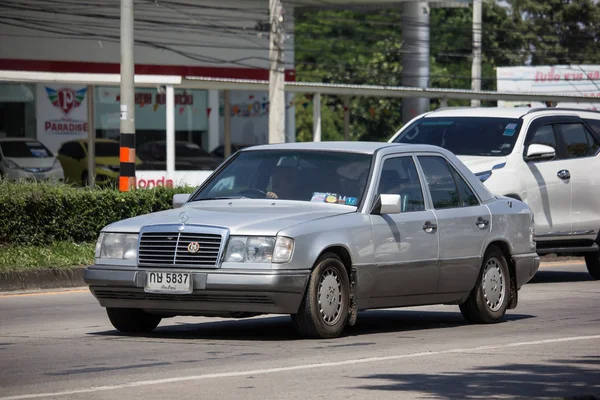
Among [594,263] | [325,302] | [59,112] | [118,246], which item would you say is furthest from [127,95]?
[59,112]

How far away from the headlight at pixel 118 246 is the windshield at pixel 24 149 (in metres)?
26.4

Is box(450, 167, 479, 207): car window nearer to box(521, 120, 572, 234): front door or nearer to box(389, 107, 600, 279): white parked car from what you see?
box(389, 107, 600, 279): white parked car

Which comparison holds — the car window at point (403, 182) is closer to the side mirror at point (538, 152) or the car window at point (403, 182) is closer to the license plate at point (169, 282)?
the license plate at point (169, 282)

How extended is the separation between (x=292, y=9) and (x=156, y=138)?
11.6 metres

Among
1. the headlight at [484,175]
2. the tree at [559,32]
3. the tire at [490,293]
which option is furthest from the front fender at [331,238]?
the tree at [559,32]

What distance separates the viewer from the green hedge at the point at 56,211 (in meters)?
16.8

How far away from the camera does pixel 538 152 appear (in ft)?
53.6

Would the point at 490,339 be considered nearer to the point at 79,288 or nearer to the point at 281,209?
the point at 281,209

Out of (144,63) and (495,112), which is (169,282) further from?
(144,63)

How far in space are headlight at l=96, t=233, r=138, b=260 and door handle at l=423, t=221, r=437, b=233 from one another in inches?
98.9

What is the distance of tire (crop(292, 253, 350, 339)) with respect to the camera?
9.80 meters

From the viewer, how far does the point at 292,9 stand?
48688 mm

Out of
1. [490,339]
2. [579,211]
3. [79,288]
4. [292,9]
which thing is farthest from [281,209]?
[292,9]

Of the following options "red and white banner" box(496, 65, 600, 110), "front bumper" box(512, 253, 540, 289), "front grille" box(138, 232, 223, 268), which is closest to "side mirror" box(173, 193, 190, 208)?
"front grille" box(138, 232, 223, 268)
